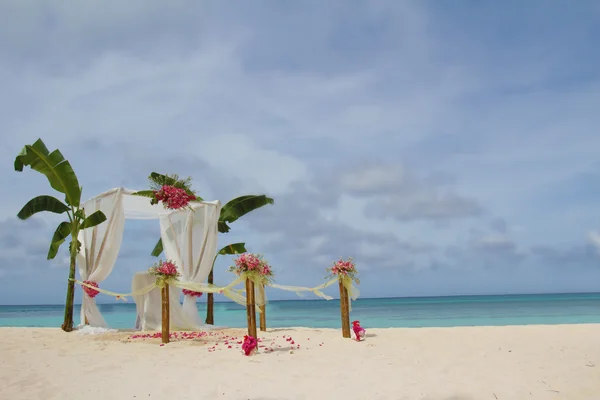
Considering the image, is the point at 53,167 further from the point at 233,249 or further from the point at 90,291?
the point at 233,249

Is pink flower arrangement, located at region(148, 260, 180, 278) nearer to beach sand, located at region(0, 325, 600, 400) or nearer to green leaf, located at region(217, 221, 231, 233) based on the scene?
beach sand, located at region(0, 325, 600, 400)

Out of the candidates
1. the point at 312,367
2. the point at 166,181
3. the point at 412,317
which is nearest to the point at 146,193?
the point at 166,181

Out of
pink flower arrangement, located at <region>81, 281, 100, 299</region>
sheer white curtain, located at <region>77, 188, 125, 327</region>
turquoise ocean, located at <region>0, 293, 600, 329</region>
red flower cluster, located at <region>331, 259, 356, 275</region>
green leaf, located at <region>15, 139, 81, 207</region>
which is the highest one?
green leaf, located at <region>15, 139, 81, 207</region>

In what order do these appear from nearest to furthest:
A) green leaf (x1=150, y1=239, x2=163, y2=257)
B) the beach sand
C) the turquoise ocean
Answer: the beach sand, green leaf (x1=150, y1=239, x2=163, y2=257), the turquoise ocean

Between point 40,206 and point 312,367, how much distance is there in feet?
26.2

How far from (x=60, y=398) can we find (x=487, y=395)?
15.5 feet

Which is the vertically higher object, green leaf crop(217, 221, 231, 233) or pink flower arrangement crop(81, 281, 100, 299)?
green leaf crop(217, 221, 231, 233)

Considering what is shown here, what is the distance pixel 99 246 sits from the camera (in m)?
11.4

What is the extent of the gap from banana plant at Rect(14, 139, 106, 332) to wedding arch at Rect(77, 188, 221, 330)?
23 cm

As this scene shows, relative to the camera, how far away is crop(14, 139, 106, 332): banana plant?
1099 cm

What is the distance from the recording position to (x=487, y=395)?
5.54 meters

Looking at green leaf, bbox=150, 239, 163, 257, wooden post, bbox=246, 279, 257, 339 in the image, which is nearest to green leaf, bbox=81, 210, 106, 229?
green leaf, bbox=150, 239, 163, 257

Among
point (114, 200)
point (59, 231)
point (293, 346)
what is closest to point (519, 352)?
point (293, 346)

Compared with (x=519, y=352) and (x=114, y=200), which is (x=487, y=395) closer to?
(x=519, y=352)
